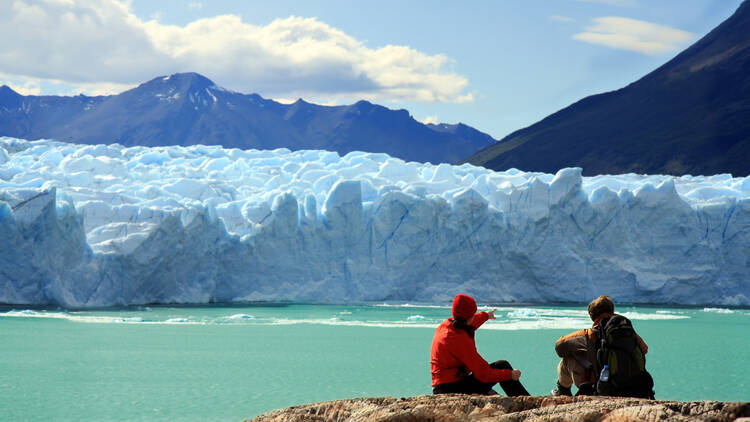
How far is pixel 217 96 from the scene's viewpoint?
122812 mm

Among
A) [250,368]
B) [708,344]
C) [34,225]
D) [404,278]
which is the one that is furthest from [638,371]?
[404,278]

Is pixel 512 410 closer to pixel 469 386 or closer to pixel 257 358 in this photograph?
pixel 469 386

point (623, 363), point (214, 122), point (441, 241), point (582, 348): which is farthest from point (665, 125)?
point (623, 363)

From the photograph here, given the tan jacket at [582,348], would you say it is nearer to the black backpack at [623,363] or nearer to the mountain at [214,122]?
the black backpack at [623,363]

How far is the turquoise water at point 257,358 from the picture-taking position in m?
7.39

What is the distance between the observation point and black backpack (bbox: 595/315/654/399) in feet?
10.9

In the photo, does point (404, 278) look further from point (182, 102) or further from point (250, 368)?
point (182, 102)

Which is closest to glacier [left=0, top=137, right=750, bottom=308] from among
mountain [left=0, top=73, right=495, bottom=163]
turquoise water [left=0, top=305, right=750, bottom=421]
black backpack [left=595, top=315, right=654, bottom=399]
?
turquoise water [left=0, top=305, right=750, bottom=421]

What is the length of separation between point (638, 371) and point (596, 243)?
1804 centimetres

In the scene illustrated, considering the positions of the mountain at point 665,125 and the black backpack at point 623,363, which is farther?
the mountain at point 665,125

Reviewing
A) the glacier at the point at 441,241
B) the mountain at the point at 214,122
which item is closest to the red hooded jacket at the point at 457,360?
the glacier at the point at 441,241

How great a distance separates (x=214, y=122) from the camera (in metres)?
114

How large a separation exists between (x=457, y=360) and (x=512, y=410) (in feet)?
3.27

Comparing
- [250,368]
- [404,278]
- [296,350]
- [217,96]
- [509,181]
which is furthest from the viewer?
[217,96]
